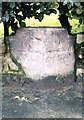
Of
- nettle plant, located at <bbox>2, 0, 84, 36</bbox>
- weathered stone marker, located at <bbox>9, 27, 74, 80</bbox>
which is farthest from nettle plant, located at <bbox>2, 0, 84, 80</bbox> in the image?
weathered stone marker, located at <bbox>9, 27, 74, 80</bbox>

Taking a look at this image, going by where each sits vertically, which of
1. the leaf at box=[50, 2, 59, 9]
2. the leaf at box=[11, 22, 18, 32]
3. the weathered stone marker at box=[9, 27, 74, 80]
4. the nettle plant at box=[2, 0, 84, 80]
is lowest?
the weathered stone marker at box=[9, 27, 74, 80]

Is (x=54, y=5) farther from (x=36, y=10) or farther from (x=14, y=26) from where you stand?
(x=14, y=26)

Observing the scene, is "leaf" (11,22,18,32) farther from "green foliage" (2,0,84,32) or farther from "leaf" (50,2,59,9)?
"leaf" (50,2,59,9)

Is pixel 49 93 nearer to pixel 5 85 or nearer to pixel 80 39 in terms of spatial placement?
pixel 5 85

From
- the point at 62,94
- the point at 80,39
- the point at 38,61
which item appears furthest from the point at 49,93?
the point at 80,39

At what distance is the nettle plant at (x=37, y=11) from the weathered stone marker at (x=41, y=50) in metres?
0.16

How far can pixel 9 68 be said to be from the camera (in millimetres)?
4008

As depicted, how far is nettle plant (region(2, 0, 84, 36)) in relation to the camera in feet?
12.0

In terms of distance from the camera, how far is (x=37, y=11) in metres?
3.94

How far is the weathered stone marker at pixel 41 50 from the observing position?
12.8 ft

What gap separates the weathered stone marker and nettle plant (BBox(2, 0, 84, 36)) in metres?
0.16

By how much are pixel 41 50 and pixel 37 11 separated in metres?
0.45

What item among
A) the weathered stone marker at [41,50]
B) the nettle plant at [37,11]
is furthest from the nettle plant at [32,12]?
the weathered stone marker at [41,50]

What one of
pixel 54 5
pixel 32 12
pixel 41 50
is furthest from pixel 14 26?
pixel 54 5
